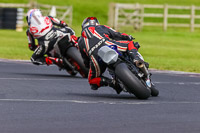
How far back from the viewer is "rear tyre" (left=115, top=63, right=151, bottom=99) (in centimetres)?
954

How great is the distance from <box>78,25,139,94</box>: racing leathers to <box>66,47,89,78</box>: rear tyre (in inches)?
130

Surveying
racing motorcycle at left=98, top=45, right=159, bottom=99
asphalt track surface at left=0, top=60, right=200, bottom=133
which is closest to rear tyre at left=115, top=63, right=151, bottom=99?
racing motorcycle at left=98, top=45, right=159, bottom=99

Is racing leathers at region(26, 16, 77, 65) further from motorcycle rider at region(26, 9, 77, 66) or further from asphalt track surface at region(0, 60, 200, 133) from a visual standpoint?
asphalt track surface at region(0, 60, 200, 133)

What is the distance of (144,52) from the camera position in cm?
2408

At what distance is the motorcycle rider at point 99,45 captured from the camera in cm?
1020

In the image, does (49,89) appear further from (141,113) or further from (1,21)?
(1,21)

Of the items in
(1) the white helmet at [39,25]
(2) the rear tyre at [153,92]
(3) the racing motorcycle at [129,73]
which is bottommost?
(2) the rear tyre at [153,92]

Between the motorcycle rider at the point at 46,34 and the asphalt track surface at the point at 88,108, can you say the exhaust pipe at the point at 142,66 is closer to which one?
the asphalt track surface at the point at 88,108

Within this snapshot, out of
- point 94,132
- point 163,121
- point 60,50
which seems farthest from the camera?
point 60,50

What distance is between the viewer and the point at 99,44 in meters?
10.3

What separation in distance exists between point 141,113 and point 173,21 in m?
52.1

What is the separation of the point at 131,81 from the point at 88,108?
3.52ft

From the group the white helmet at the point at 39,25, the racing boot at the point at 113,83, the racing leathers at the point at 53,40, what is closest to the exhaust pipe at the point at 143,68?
the racing boot at the point at 113,83

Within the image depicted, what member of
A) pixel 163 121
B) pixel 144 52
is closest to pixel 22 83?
pixel 163 121
